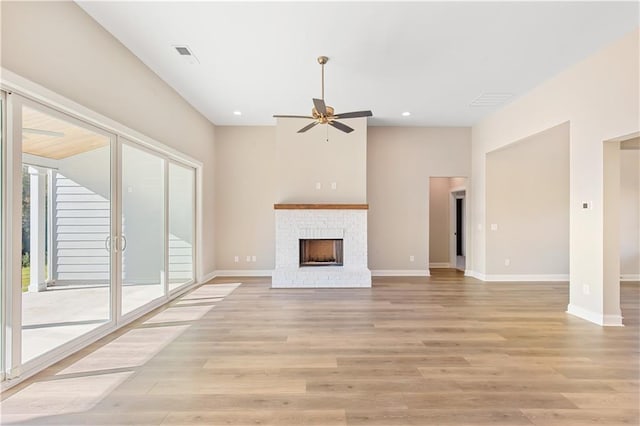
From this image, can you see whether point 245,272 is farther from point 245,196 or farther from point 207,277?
point 245,196

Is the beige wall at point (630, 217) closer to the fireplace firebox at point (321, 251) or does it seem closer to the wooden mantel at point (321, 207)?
the wooden mantel at point (321, 207)

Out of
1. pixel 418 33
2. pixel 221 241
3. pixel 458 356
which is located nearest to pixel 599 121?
pixel 418 33

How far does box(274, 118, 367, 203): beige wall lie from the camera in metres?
6.34

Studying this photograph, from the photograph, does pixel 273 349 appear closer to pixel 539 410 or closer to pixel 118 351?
pixel 118 351

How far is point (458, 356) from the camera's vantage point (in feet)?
9.50

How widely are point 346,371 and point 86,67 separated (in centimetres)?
372

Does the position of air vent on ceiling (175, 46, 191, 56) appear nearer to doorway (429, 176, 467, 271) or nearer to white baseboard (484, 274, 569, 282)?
white baseboard (484, 274, 569, 282)

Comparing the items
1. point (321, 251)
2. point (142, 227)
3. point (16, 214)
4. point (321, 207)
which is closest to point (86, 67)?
point (16, 214)

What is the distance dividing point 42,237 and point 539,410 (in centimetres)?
417

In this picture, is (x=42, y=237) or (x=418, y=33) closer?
(x=42, y=237)

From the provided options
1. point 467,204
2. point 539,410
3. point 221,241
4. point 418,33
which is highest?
point 418,33

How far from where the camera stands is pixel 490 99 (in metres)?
5.33

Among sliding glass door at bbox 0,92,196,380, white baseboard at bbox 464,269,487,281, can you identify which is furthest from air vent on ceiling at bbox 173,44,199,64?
white baseboard at bbox 464,269,487,281

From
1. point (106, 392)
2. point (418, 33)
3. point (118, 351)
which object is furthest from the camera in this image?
point (418, 33)
